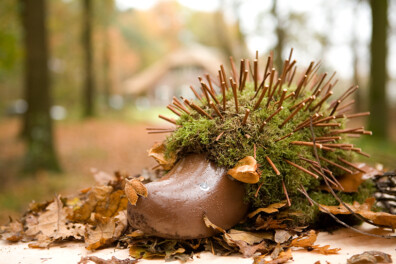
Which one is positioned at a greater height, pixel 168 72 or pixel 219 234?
pixel 168 72

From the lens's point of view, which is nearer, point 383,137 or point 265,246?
point 265,246

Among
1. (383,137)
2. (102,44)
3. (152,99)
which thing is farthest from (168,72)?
(383,137)

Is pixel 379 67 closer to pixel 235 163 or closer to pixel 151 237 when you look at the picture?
pixel 235 163

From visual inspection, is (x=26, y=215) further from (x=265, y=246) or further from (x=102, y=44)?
(x=102, y=44)

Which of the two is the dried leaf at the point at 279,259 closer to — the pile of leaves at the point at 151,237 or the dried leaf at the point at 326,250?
the pile of leaves at the point at 151,237

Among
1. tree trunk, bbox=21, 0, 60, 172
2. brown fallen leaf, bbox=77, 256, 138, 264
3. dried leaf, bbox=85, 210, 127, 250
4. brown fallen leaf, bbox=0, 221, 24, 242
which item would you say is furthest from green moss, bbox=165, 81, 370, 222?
tree trunk, bbox=21, 0, 60, 172

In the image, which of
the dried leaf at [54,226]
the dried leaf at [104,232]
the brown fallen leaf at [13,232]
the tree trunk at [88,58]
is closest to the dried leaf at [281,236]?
the dried leaf at [104,232]
